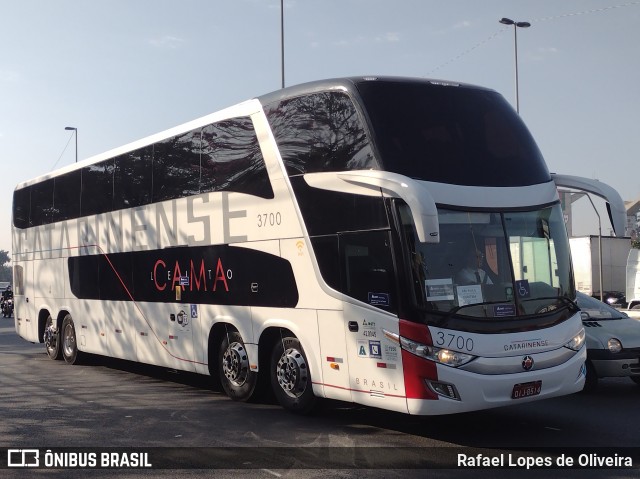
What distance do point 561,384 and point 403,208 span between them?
2557 mm

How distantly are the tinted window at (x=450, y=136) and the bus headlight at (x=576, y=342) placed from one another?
1789mm

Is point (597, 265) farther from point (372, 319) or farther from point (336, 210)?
point (372, 319)

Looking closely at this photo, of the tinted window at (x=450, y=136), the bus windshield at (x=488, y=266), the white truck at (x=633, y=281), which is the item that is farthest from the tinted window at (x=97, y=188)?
the white truck at (x=633, y=281)

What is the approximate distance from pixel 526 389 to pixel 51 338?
1216cm

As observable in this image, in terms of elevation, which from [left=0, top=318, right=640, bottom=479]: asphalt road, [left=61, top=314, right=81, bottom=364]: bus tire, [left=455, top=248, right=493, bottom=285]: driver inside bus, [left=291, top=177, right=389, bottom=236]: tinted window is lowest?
[left=0, top=318, right=640, bottom=479]: asphalt road

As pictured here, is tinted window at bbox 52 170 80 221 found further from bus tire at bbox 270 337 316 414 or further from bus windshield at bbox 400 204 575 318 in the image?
bus windshield at bbox 400 204 575 318

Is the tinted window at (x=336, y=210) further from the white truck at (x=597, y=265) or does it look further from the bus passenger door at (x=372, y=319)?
the white truck at (x=597, y=265)

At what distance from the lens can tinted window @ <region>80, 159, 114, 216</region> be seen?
14.7 meters

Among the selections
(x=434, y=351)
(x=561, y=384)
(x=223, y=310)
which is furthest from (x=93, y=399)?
(x=561, y=384)

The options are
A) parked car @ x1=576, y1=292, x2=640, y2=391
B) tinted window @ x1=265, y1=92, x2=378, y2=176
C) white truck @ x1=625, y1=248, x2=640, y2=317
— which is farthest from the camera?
white truck @ x1=625, y1=248, x2=640, y2=317

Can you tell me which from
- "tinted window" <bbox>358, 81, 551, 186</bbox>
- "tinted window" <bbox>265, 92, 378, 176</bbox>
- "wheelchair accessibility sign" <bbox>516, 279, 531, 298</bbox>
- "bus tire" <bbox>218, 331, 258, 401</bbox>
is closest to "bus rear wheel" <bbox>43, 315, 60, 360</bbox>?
"bus tire" <bbox>218, 331, 258, 401</bbox>

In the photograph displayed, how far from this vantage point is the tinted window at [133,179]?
13.3 meters

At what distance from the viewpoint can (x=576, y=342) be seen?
8891 millimetres

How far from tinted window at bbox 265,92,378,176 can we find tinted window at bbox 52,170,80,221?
7005mm
